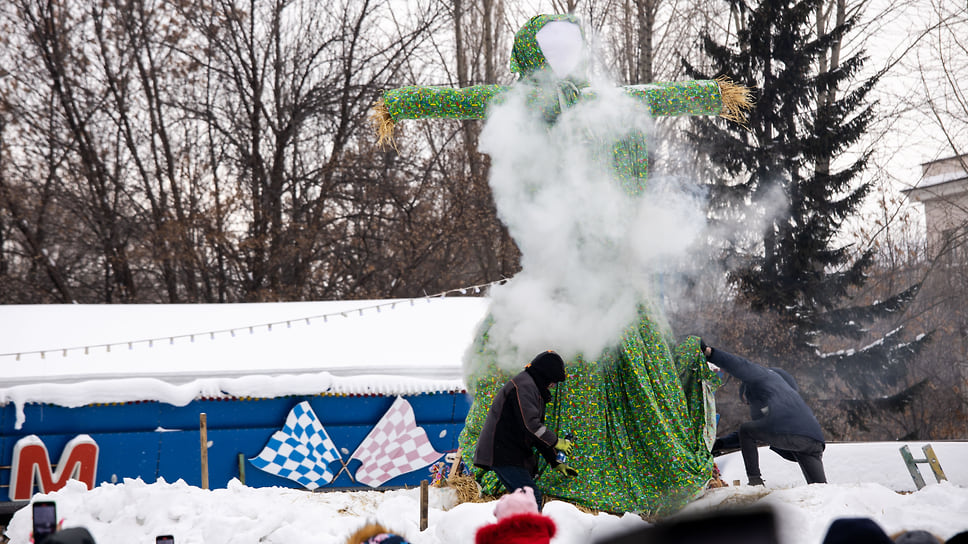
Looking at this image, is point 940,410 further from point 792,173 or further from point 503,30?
point 503,30

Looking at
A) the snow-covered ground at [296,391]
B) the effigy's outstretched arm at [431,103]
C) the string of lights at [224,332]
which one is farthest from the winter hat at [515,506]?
the string of lights at [224,332]

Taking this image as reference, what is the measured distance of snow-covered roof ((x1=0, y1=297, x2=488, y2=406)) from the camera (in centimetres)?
703

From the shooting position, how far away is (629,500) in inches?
175

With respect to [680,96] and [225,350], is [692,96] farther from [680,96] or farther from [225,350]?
[225,350]

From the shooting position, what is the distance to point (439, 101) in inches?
189

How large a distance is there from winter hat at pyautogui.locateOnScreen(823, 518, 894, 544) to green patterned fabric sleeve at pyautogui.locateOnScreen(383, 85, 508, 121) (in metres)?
3.39

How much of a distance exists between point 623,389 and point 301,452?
390cm

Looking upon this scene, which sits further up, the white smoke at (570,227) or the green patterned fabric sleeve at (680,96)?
the green patterned fabric sleeve at (680,96)

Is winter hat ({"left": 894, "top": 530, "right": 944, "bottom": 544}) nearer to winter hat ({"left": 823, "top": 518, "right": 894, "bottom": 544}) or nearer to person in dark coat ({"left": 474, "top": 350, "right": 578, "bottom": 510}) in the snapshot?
winter hat ({"left": 823, "top": 518, "right": 894, "bottom": 544})

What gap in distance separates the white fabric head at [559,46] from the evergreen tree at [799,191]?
7.62 m

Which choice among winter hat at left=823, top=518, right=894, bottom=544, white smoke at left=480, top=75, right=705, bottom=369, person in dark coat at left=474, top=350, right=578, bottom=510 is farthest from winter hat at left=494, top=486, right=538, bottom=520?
white smoke at left=480, top=75, right=705, bottom=369

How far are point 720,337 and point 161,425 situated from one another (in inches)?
326

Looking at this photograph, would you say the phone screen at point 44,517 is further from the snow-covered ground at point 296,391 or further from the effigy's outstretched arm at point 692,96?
the effigy's outstretched arm at point 692,96

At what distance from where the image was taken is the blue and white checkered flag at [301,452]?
24.0ft
